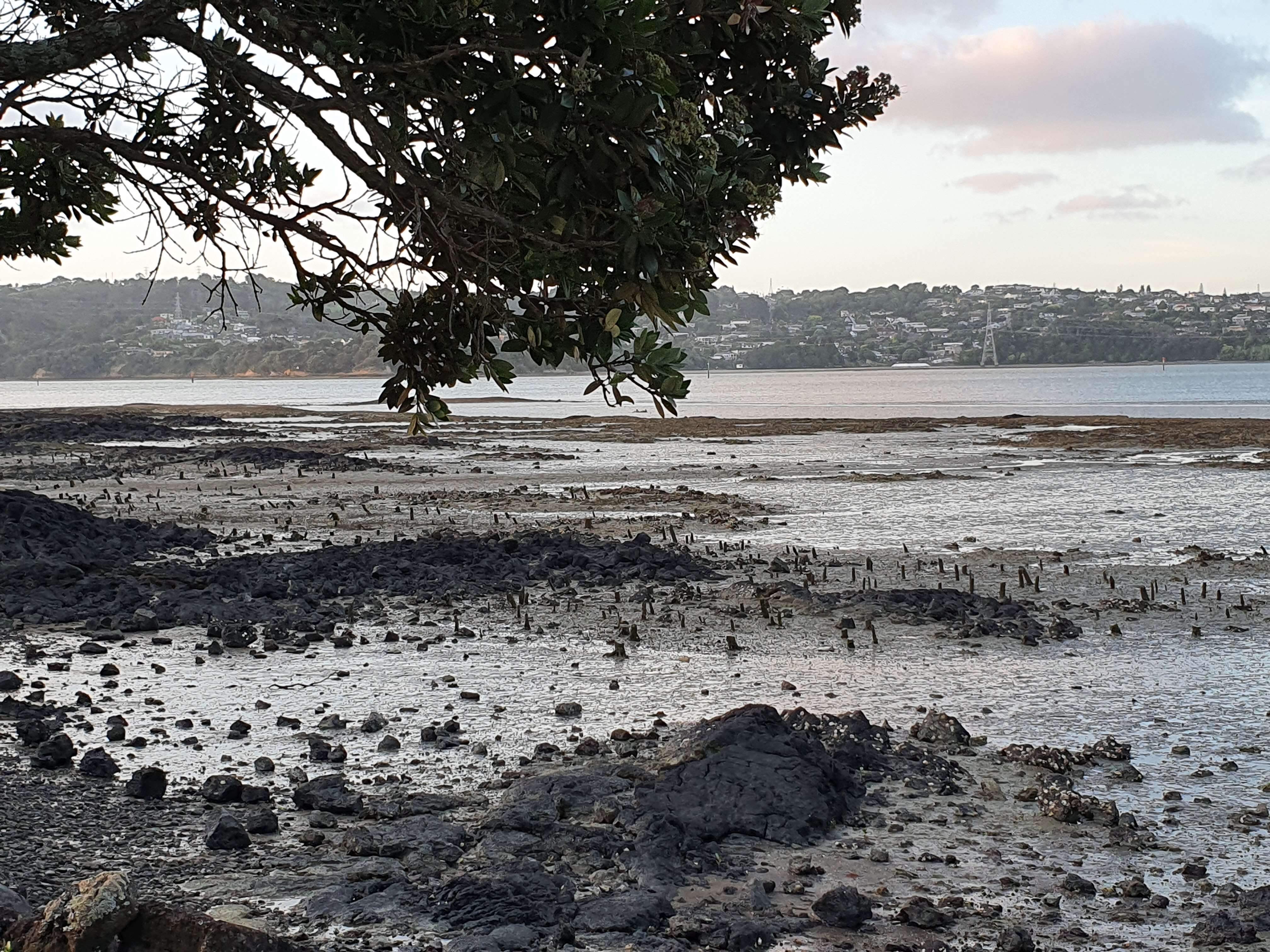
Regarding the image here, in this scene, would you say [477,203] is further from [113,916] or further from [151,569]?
[151,569]

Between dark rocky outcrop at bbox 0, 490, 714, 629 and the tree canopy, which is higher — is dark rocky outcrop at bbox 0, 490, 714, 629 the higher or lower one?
the lower one

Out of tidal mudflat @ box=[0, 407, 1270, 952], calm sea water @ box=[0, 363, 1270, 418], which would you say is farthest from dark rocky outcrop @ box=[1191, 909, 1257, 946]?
calm sea water @ box=[0, 363, 1270, 418]

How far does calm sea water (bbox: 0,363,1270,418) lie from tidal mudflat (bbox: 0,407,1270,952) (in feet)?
190

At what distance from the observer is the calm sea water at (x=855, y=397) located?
8450 centimetres

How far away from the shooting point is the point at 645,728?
28.1 feet

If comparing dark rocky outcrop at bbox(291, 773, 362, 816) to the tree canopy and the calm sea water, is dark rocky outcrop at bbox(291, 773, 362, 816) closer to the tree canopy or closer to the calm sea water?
the tree canopy

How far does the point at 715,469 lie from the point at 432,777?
27437 millimetres

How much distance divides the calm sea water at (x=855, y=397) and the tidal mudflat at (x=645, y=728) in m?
58.0

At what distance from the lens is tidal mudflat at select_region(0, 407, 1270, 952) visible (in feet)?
18.0

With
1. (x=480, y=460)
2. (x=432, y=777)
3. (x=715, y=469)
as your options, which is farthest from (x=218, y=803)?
(x=480, y=460)

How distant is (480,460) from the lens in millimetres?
38219

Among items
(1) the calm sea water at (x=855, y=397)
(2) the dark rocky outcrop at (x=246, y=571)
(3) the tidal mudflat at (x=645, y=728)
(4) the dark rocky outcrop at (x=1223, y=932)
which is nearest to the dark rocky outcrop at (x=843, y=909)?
(3) the tidal mudflat at (x=645, y=728)

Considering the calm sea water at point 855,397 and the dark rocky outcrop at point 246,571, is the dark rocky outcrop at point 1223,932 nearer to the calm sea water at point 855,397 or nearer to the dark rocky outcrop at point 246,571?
the dark rocky outcrop at point 246,571

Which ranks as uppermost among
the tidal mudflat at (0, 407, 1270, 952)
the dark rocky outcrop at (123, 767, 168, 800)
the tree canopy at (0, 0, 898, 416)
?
the tree canopy at (0, 0, 898, 416)
